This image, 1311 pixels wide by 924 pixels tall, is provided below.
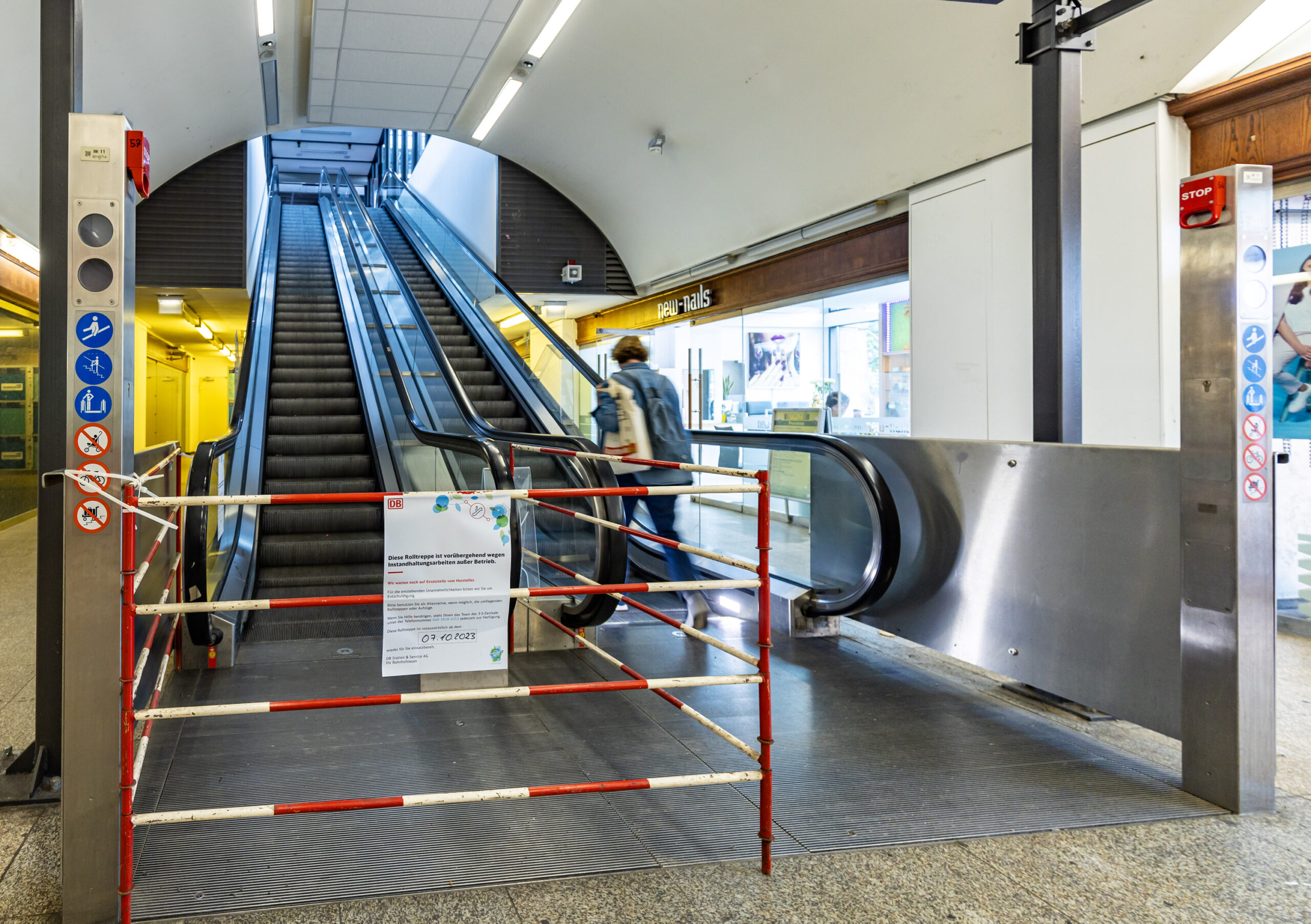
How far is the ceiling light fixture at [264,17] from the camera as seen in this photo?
8594 mm

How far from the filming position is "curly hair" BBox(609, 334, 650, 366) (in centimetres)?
551

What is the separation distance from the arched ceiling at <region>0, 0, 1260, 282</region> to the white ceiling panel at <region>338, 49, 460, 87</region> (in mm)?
449

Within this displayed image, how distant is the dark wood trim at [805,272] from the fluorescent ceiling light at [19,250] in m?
7.54

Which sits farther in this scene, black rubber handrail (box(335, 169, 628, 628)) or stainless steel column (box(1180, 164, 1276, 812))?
black rubber handrail (box(335, 169, 628, 628))

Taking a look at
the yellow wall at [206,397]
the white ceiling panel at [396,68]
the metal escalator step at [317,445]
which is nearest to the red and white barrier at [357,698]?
the metal escalator step at [317,445]

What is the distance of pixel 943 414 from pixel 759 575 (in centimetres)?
556

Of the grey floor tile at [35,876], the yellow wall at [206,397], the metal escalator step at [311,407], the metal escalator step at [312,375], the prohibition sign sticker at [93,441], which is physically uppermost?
the yellow wall at [206,397]

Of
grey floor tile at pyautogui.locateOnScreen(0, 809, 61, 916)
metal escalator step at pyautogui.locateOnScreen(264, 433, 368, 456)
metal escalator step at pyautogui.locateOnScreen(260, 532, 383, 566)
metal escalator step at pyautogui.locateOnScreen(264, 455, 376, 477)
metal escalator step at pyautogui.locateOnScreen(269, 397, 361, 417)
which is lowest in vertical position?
grey floor tile at pyautogui.locateOnScreen(0, 809, 61, 916)

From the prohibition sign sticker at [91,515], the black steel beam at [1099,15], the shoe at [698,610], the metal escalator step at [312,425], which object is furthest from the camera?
the metal escalator step at [312,425]

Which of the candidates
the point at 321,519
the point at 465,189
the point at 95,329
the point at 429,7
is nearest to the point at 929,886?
the point at 95,329

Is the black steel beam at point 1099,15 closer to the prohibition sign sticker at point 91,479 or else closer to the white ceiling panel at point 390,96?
the prohibition sign sticker at point 91,479

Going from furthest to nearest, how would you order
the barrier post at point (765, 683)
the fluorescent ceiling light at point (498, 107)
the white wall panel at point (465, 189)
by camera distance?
the white wall panel at point (465, 189) → the fluorescent ceiling light at point (498, 107) → the barrier post at point (765, 683)

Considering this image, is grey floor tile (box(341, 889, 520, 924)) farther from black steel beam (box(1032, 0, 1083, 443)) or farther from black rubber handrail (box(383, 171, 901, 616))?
black steel beam (box(1032, 0, 1083, 443))

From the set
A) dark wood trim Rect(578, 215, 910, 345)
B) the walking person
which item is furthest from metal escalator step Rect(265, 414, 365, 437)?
dark wood trim Rect(578, 215, 910, 345)
